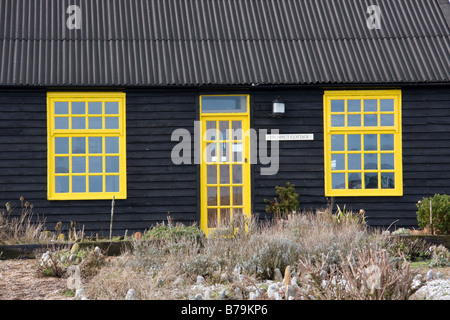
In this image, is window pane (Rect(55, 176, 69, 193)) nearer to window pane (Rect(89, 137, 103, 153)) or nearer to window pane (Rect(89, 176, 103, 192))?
window pane (Rect(89, 176, 103, 192))

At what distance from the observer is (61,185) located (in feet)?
32.7

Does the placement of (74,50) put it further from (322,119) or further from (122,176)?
(322,119)

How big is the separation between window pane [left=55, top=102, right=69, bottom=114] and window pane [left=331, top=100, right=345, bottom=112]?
173 inches

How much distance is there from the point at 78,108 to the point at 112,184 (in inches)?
53.6


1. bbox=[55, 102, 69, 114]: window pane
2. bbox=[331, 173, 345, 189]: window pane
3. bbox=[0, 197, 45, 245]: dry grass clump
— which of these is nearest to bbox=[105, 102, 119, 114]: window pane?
bbox=[55, 102, 69, 114]: window pane

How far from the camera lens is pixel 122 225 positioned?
392 inches

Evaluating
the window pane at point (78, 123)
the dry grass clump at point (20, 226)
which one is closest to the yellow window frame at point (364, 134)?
the window pane at point (78, 123)

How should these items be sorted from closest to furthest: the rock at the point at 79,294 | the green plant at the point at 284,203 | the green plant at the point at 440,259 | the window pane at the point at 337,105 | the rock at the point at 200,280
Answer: the rock at the point at 79,294 < the rock at the point at 200,280 < the green plant at the point at 440,259 < the green plant at the point at 284,203 < the window pane at the point at 337,105

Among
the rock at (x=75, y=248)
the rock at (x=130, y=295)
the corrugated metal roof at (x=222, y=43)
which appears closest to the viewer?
the rock at (x=130, y=295)

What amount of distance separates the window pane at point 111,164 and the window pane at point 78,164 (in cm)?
37

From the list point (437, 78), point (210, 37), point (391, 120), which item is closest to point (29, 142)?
point (210, 37)

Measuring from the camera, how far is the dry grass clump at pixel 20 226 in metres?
8.68

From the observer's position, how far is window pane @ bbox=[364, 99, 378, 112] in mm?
10297

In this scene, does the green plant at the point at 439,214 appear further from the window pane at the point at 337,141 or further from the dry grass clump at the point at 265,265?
the window pane at the point at 337,141
